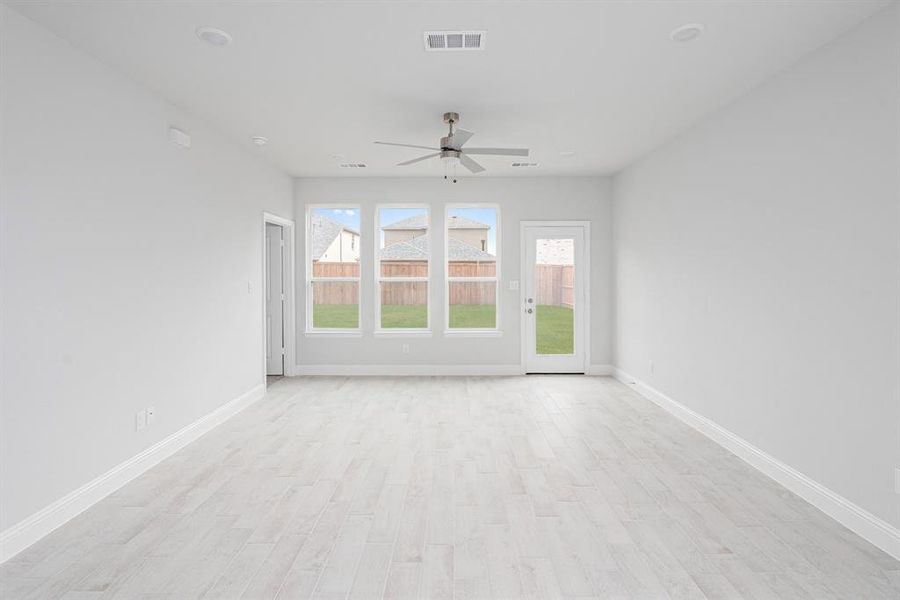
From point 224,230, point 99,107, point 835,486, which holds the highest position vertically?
point 99,107

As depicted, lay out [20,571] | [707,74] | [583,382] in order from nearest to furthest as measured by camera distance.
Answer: [20,571] → [707,74] → [583,382]

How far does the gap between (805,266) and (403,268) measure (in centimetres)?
481

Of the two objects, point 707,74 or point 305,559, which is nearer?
point 305,559

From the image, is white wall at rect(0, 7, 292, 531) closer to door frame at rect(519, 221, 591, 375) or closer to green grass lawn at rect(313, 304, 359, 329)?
green grass lawn at rect(313, 304, 359, 329)

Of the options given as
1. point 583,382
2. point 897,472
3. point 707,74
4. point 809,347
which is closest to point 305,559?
point 897,472

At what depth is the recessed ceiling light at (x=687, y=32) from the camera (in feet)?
8.95

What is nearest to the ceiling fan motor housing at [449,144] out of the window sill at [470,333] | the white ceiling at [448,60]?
the white ceiling at [448,60]

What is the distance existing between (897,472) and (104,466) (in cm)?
438

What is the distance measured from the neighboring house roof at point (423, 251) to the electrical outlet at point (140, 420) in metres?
→ 3.90

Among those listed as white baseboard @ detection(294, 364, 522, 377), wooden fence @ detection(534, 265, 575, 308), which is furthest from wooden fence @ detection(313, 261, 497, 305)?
white baseboard @ detection(294, 364, 522, 377)

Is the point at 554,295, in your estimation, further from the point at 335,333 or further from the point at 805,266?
the point at 805,266

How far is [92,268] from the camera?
3.03m

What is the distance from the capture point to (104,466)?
3.12 meters

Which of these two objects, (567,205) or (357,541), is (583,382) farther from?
(357,541)
